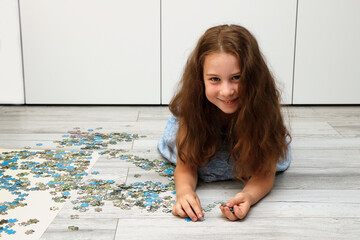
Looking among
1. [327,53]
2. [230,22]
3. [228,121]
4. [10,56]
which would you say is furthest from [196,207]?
[10,56]

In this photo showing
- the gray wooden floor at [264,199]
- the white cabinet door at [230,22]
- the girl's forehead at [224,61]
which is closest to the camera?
the gray wooden floor at [264,199]

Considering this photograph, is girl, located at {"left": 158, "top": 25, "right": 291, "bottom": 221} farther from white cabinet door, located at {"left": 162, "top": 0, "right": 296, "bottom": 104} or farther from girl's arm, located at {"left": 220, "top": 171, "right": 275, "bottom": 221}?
white cabinet door, located at {"left": 162, "top": 0, "right": 296, "bottom": 104}

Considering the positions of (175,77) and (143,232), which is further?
(175,77)

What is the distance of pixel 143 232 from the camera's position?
1.60 m

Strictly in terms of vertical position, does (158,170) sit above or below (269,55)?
below

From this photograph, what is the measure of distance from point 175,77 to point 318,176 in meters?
1.92

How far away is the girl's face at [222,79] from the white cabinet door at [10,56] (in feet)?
8.19

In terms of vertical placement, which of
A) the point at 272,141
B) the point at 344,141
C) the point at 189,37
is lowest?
the point at 344,141

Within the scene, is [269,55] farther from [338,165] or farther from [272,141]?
[272,141]

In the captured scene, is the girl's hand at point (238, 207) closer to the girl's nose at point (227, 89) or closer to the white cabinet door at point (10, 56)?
the girl's nose at point (227, 89)

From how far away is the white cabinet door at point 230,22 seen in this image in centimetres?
367

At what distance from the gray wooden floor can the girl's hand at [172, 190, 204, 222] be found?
0.10ft

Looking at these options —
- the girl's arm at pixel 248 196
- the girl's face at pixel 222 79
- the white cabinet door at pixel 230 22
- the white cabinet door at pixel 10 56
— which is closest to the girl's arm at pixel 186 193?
the girl's arm at pixel 248 196

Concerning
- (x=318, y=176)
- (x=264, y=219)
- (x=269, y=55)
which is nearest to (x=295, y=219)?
(x=264, y=219)
